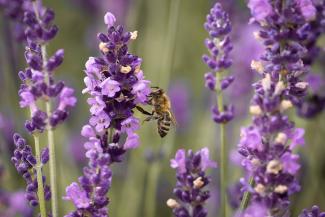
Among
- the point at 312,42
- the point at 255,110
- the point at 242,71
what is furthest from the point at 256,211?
the point at 242,71

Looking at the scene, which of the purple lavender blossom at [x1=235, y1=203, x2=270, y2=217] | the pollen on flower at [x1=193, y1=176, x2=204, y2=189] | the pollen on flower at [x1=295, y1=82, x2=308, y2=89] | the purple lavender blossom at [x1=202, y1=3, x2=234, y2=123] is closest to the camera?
the purple lavender blossom at [x1=235, y1=203, x2=270, y2=217]

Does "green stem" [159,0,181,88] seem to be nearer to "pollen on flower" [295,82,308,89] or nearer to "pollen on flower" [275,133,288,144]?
"pollen on flower" [295,82,308,89]

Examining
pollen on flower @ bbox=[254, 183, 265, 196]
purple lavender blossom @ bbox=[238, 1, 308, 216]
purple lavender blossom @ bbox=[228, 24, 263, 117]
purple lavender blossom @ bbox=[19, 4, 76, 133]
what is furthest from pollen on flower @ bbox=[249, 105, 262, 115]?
purple lavender blossom @ bbox=[228, 24, 263, 117]

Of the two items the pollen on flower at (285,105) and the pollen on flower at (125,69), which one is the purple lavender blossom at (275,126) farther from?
the pollen on flower at (125,69)

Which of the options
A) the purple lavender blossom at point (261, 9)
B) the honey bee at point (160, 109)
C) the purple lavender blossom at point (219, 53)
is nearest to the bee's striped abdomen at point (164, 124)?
the honey bee at point (160, 109)

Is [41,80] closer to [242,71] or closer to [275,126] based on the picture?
[275,126]

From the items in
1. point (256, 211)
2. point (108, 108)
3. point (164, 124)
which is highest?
point (164, 124)
